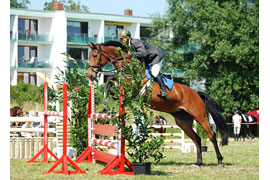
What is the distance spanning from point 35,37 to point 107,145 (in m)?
37.4

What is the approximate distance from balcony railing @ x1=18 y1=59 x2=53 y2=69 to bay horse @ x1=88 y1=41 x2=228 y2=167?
3490 cm

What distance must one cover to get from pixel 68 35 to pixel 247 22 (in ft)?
69.1

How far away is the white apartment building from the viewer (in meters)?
42.8

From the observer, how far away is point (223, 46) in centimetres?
2867

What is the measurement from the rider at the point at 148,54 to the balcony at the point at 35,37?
3647 cm

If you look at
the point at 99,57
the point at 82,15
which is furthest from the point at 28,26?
the point at 99,57

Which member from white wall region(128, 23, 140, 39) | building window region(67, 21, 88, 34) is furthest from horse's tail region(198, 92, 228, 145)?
white wall region(128, 23, 140, 39)

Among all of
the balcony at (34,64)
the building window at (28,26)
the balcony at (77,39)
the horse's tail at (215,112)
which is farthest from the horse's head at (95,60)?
the balcony at (77,39)

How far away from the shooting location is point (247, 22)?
→ 28.8 metres

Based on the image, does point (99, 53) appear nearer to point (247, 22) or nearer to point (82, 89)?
point (82, 89)

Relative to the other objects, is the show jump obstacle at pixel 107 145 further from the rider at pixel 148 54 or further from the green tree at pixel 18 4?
the green tree at pixel 18 4

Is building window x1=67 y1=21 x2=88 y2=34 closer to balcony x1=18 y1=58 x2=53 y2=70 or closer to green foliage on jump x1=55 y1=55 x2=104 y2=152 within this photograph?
balcony x1=18 y1=58 x2=53 y2=70

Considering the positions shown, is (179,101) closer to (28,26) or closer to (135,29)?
(28,26)
